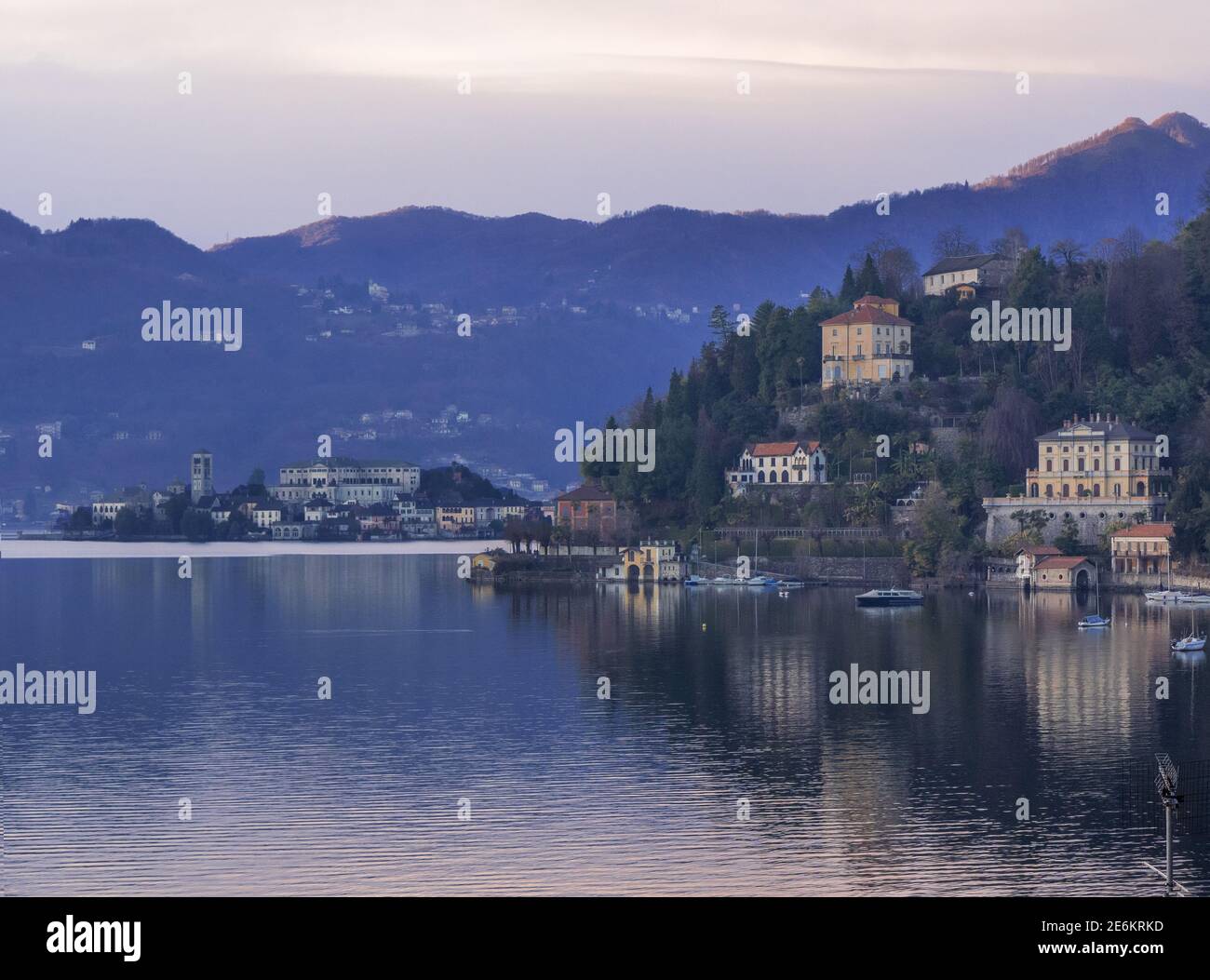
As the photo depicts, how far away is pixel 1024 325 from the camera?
92.6 meters

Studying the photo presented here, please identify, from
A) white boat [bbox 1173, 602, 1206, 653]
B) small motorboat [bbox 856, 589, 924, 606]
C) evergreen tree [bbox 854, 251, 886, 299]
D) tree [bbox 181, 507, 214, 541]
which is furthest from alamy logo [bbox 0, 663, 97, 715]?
tree [bbox 181, 507, 214, 541]

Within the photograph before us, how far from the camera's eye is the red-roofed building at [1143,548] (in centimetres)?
7588

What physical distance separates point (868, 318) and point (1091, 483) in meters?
16.7

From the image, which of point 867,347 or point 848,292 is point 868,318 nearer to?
point 867,347

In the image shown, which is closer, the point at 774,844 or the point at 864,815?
the point at 774,844

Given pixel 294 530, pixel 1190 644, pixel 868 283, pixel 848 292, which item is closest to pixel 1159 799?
pixel 1190 644

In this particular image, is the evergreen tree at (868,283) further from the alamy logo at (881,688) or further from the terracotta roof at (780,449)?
the alamy logo at (881,688)

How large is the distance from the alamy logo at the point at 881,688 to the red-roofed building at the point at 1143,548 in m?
30.9

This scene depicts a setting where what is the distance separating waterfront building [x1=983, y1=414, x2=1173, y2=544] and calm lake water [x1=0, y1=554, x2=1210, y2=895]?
48.2 ft

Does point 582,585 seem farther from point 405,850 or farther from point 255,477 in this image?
point 255,477

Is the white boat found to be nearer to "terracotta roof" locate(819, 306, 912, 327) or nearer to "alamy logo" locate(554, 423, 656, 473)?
"terracotta roof" locate(819, 306, 912, 327)

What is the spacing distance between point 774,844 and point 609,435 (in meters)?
73.9
